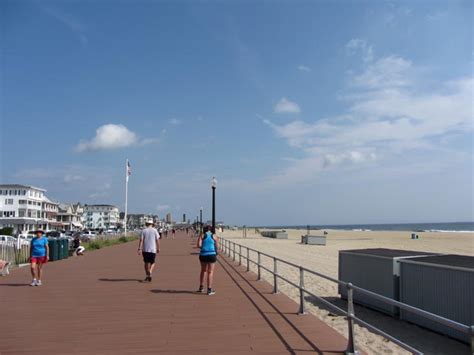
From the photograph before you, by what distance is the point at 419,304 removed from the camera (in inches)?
315

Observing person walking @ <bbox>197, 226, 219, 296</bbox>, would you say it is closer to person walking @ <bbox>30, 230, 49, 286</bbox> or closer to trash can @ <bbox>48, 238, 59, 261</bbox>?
person walking @ <bbox>30, 230, 49, 286</bbox>

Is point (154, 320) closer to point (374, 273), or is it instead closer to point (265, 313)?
point (265, 313)

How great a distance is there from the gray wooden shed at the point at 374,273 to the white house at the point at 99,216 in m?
164

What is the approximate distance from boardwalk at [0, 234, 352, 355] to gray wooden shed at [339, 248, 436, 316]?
68.2 inches

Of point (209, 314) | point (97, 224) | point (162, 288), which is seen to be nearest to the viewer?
point (209, 314)

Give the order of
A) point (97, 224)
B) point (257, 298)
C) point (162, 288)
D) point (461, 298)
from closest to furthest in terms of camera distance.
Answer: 1. point (461, 298)
2. point (257, 298)
3. point (162, 288)
4. point (97, 224)

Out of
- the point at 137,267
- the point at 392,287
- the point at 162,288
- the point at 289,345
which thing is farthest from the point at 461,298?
the point at 137,267

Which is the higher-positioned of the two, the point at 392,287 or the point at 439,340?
the point at 392,287

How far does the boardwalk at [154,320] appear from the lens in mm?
5926

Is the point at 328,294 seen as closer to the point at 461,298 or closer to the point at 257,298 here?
the point at 257,298

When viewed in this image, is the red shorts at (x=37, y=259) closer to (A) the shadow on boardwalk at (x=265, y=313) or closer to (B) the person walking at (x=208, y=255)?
(B) the person walking at (x=208, y=255)

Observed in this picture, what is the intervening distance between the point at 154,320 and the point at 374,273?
4.48 meters

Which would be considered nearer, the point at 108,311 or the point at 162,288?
the point at 108,311

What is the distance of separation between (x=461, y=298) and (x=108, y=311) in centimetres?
567
